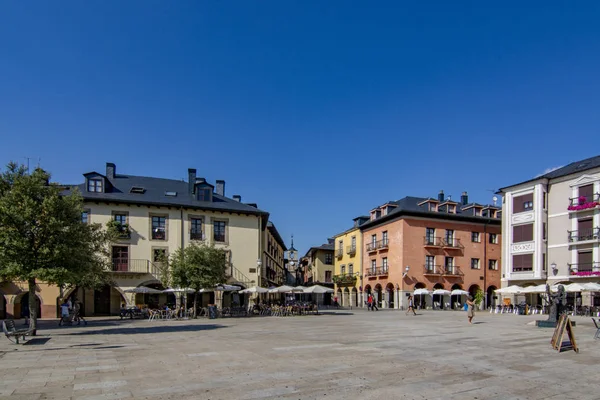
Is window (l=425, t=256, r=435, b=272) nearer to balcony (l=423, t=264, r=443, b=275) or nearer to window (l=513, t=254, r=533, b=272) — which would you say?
balcony (l=423, t=264, r=443, b=275)

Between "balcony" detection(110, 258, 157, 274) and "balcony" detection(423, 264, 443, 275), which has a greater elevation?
"balcony" detection(110, 258, 157, 274)

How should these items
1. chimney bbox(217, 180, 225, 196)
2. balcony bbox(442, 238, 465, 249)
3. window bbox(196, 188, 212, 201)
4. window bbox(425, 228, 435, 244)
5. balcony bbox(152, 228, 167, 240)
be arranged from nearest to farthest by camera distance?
balcony bbox(152, 228, 167, 240) → window bbox(196, 188, 212, 201) → chimney bbox(217, 180, 225, 196) → window bbox(425, 228, 435, 244) → balcony bbox(442, 238, 465, 249)

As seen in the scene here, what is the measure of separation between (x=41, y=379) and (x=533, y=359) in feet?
39.3

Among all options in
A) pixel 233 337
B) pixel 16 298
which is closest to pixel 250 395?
pixel 233 337

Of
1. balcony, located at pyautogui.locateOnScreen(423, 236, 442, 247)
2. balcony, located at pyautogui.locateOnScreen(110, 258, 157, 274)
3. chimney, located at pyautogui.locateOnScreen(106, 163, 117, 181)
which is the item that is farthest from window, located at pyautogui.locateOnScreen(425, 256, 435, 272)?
chimney, located at pyautogui.locateOnScreen(106, 163, 117, 181)

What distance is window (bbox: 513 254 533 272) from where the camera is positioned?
131 feet

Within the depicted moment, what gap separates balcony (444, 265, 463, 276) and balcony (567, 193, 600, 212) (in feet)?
41.3

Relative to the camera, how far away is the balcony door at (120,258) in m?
35.5

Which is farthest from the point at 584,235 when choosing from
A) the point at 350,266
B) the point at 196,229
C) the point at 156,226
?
the point at 156,226

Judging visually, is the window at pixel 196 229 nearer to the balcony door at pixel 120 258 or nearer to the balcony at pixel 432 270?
the balcony door at pixel 120 258

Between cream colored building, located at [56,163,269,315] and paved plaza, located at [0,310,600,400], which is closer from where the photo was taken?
paved plaza, located at [0,310,600,400]

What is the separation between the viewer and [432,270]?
45.2 m

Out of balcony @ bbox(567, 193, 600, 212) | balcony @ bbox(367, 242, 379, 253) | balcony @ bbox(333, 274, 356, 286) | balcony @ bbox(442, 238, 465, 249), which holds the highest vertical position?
balcony @ bbox(567, 193, 600, 212)

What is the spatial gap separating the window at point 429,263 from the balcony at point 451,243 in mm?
1925
